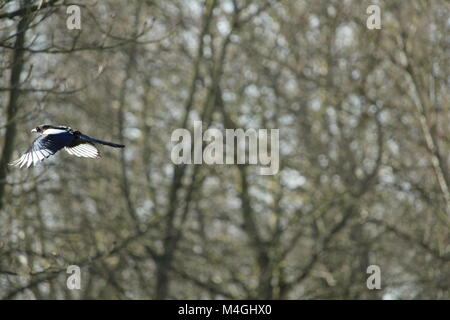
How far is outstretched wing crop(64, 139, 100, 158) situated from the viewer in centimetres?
A: 859

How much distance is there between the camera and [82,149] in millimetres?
8680

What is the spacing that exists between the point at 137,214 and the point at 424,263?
4.30 m

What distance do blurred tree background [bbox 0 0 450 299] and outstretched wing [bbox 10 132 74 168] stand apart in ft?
18.1

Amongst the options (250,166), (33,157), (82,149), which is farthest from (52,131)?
(250,166)

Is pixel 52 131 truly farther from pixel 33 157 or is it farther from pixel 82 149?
pixel 33 157

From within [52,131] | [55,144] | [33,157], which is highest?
[52,131]

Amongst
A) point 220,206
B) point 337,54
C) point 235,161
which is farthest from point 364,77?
point 220,206

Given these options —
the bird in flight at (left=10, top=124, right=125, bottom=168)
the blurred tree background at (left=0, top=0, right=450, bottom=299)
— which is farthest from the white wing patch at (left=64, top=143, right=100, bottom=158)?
the blurred tree background at (left=0, top=0, right=450, bottom=299)

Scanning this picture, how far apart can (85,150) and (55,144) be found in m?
0.64

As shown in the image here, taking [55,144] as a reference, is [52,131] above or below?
above

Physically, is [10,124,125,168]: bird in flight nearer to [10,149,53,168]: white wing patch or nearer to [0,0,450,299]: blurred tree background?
[10,149,53,168]: white wing patch

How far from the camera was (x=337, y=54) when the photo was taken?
50.5 ft

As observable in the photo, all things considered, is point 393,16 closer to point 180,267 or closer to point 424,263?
point 424,263

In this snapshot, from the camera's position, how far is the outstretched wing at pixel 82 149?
8.59m
